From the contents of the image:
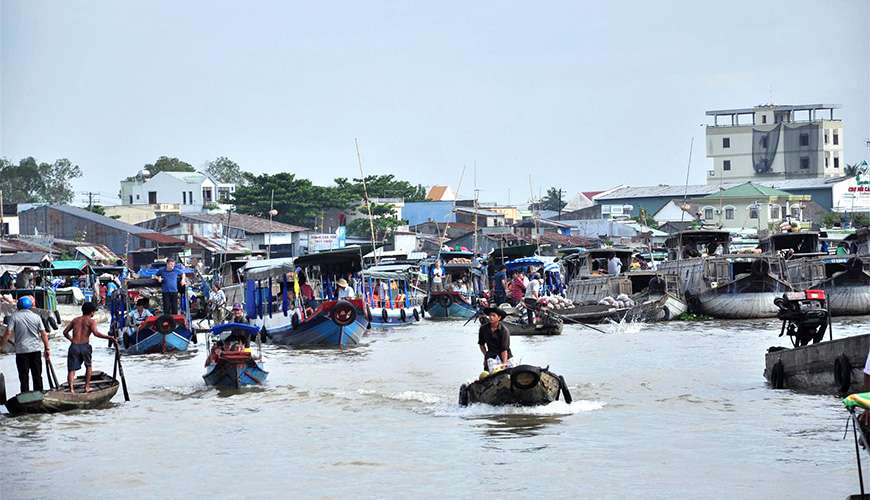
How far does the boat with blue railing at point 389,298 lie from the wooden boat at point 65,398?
52.5ft

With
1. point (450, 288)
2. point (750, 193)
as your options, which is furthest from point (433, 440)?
point (750, 193)

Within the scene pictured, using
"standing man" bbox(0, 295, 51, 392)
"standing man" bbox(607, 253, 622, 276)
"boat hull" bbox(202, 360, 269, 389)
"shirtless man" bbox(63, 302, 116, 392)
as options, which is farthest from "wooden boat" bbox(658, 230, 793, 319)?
"standing man" bbox(0, 295, 51, 392)

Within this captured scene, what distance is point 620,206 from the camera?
8775cm

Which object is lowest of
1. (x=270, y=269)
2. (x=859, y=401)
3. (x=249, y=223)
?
(x=859, y=401)

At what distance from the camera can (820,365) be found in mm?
16766

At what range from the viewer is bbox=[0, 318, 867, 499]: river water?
12602 millimetres

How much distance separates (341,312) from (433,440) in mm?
12174

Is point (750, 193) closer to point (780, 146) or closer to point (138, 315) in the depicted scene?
point (780, 146)

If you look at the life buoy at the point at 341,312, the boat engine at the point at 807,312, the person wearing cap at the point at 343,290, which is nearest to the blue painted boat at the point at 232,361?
the life buoy at the point at 341,312

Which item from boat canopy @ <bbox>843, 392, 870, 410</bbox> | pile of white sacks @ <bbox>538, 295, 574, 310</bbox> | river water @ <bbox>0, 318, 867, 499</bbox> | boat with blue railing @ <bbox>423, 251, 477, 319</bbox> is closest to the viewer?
boat canopy @ <bbox>843, 392, 870, 410</bbox>

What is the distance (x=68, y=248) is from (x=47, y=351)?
44.2 m

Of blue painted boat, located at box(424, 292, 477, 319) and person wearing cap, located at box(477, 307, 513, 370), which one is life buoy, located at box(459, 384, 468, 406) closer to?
person wearing cap, located at box(477, 307, 513, 370)

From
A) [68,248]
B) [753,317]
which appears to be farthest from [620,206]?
[753,317]

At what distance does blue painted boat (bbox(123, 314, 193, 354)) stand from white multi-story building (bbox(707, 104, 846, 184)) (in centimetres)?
7869
